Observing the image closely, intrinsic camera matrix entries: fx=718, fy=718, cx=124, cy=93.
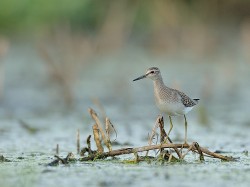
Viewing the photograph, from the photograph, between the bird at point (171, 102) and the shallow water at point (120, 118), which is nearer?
the shallow water at point (120, 118)

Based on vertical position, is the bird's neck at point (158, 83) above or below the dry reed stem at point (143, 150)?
above

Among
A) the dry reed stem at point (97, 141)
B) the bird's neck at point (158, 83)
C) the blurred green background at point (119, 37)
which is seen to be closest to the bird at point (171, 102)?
the bird's neck at point (158, 83)

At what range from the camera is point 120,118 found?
39.1 feet

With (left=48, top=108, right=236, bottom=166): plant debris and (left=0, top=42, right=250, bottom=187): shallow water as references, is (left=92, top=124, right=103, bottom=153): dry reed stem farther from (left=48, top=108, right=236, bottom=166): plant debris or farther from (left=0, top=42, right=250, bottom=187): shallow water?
(left=0, top=42, right=250, bottom=187): shallow water

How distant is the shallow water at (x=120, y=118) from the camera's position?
22.1ft

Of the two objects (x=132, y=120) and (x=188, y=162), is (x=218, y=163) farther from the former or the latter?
(x=132, y=120)

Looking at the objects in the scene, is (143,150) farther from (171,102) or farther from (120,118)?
(120,118)

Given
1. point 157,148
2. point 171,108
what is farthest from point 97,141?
point 171,108

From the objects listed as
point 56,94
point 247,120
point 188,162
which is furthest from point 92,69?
point 188,162

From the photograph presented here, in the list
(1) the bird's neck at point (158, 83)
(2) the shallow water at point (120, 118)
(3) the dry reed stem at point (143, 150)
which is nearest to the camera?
(2) the shallow water at point (120, 118)

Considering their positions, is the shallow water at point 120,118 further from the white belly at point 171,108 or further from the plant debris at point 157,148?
the white belly at point 171,108

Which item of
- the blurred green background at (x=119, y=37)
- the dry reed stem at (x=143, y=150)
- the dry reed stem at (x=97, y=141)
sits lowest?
the dry reed stem at (x=143, y=150)

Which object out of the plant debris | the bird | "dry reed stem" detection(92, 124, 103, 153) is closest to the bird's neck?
the bird

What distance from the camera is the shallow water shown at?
22.1 feet
